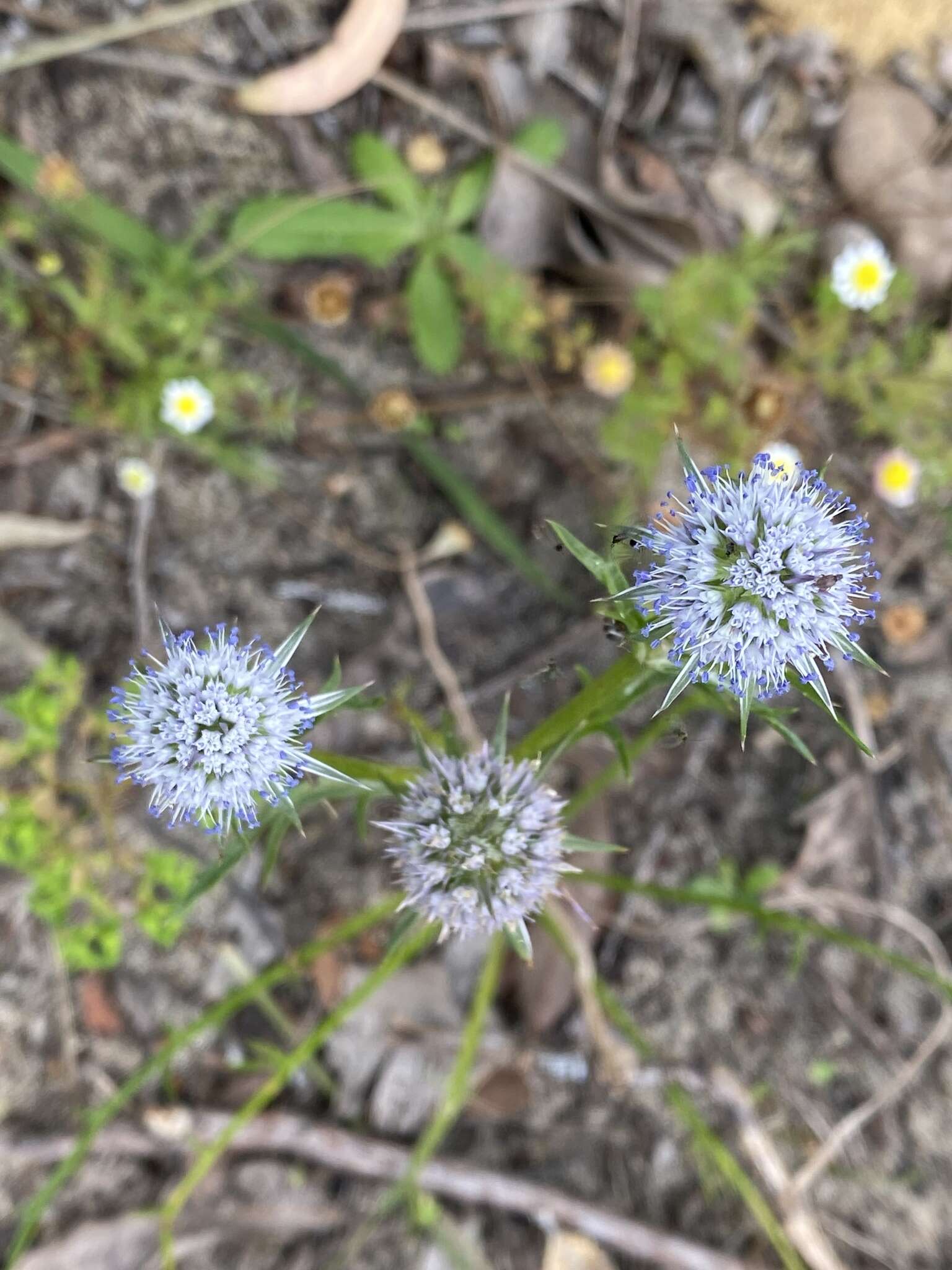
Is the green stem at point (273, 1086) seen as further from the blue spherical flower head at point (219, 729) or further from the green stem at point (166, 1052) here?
the blue spherical flower head at point (219, 729)

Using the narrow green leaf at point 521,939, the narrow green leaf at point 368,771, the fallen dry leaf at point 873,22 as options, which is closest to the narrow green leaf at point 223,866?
the narrow green leaf at point 368,771

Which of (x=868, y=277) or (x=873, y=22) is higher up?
(x=873, y=22)

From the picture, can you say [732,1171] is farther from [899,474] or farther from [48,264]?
[48,264]

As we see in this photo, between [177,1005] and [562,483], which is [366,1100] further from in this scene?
[562,483]

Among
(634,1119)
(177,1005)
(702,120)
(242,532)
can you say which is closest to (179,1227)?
(177,1005)

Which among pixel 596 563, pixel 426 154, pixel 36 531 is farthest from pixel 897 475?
pixel 36 531

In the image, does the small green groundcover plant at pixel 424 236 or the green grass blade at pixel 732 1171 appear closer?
the green grass blade at pixel 732 1171
